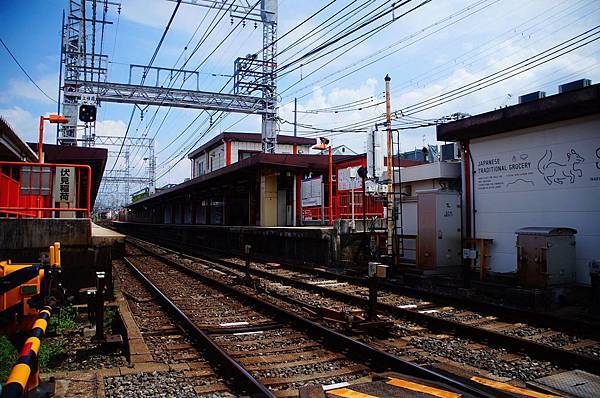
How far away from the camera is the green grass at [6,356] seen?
521cm

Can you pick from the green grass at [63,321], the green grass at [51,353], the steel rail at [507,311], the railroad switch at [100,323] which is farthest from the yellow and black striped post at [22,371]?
the steel rail at [507,311]

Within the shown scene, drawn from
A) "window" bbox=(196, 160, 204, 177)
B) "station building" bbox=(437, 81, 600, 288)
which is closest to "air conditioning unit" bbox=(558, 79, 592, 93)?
"station building" bbox=(437, 81, 600, 288)

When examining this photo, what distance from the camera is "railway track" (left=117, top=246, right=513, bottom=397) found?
4.67 metres

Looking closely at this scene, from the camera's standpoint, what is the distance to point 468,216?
11742 millimetres

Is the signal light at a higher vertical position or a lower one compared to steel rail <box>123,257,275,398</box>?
higher

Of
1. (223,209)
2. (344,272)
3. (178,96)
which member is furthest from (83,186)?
(344,272)

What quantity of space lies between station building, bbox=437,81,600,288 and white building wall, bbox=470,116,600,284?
0.02 metres

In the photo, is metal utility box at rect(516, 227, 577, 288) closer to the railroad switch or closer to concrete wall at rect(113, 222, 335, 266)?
the railroad switch

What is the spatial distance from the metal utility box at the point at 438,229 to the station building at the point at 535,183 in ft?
1.56

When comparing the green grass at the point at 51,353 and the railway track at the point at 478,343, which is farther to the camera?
the green grass at the point at 51,353

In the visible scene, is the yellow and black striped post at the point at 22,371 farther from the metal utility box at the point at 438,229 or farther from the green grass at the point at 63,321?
the metal utility box at the point at 438,229

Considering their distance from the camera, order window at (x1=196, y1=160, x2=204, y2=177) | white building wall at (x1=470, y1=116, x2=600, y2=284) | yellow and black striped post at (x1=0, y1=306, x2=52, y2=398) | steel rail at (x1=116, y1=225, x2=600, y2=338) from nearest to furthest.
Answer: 1. yellow and black striped post at (x1=0, y1=306, x2=52, y2=398)
2. steel rail at (x1=116, y1=225, x2=600, y2=338)
3. white building wall at (x1=470, y1=116, x2=600, y2=284)
4. window at (x1=196, y1=160, x2=204, y2=177)

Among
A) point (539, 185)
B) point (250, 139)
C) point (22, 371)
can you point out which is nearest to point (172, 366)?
point (22, 371)

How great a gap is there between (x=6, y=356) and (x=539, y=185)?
1015cm
